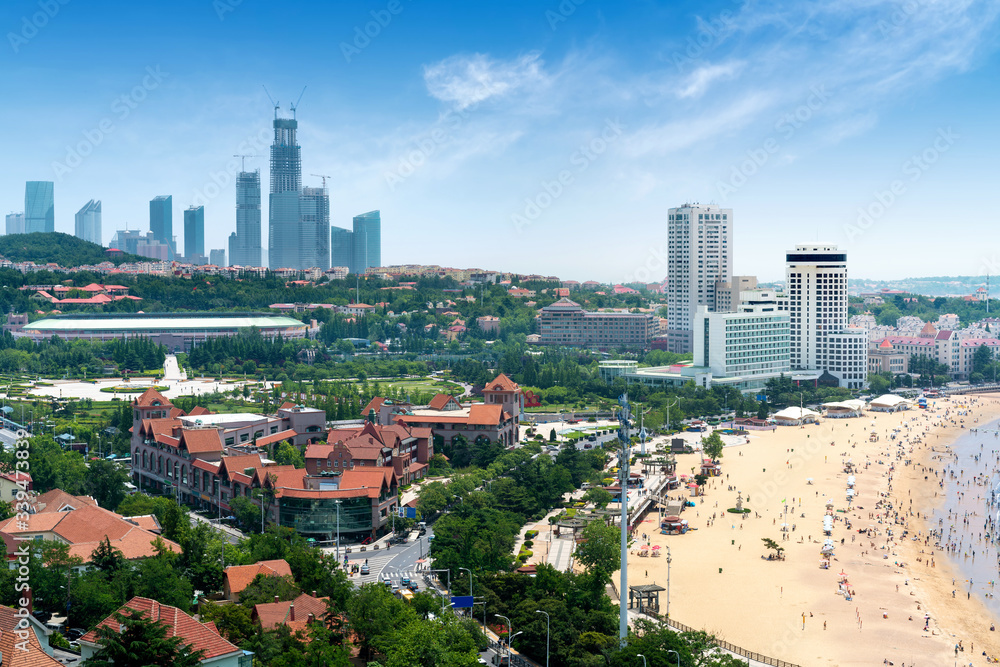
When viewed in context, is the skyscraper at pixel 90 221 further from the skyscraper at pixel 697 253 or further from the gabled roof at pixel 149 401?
the gabled roof at pixel 149 401

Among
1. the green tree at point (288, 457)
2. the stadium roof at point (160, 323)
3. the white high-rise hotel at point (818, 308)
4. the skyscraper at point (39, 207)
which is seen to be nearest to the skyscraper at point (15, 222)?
the skyscraper at point (39, 207)

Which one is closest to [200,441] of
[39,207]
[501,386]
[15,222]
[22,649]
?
[501,386]

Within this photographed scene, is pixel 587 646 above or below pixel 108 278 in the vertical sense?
below

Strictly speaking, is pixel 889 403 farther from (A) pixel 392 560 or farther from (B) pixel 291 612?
(B) pixel 291 612

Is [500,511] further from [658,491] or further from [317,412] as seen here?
[317,412]

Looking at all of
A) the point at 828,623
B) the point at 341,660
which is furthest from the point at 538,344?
the point at 341,660

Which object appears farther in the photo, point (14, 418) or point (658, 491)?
point (14, 418)

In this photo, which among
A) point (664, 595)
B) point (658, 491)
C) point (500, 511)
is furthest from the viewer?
point (658, 491)
